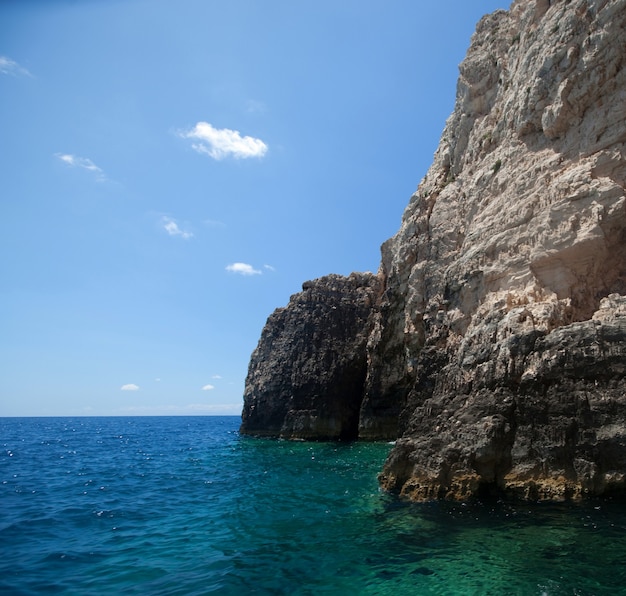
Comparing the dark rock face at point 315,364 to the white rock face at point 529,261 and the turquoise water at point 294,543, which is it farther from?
the turquoise water at point 294,543

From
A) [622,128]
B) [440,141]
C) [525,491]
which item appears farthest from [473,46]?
Result: [525,491]

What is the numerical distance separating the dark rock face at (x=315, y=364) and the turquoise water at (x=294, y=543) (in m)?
22.4

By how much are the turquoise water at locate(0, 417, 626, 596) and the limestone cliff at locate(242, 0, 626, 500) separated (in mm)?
1431

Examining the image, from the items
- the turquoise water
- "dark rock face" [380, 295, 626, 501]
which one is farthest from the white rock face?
the turquoise water

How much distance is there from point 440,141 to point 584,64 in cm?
1449

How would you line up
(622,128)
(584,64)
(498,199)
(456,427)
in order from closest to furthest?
(456,427), (622,128), (584,64), (498,199)

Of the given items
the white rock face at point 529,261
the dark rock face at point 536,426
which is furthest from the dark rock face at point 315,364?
the dark rock face at point 536,426

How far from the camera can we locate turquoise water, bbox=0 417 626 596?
870 cm

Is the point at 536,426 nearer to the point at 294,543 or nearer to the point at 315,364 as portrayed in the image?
the point at 294,543

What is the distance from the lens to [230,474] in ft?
74.1

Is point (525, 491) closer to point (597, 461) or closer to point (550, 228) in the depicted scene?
point (597, 461)

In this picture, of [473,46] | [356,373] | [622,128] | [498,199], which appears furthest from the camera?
[356,373]

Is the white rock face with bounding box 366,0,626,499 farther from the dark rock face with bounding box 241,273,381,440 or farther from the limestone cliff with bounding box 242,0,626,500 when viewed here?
the dark rock face with bounding box 241,273,381,440

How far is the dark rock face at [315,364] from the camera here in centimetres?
4116
